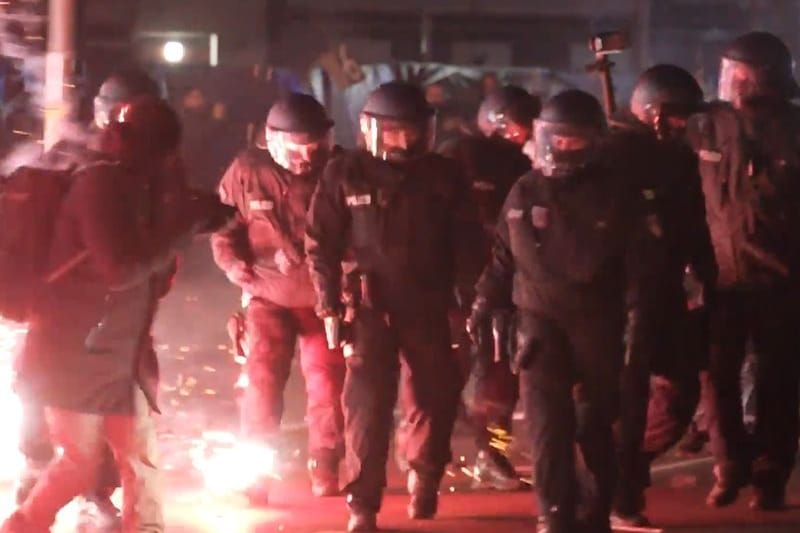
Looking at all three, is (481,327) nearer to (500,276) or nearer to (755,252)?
(500,276)

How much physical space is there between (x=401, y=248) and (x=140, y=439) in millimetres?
1722

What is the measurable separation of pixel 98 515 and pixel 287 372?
143 centimetres

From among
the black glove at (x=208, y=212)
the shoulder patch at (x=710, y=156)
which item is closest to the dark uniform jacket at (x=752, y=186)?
the shoulder patch at (x=710, y=156)

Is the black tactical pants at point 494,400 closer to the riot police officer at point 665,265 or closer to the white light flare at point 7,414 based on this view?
the riot police officer at point 665,265

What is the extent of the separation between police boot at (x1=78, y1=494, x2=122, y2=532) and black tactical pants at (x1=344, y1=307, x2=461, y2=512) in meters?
1.13

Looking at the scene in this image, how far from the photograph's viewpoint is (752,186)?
7.56 m

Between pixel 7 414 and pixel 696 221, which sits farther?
pixel 7 414

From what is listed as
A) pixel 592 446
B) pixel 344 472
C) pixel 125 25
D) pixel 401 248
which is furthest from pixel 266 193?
pixel 125 25

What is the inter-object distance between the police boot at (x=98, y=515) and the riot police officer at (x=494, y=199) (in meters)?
2.14

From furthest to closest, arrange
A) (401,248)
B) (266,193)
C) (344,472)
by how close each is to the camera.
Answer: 1. (344,472)
2. (266,193)
3. (401,248)

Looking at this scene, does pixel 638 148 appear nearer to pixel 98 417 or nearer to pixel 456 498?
pixel 456 498

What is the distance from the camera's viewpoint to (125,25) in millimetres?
26656

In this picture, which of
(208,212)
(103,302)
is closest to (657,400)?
(208,212)

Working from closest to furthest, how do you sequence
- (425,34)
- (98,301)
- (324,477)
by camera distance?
(98,301) < (324,477) < (425,34)
